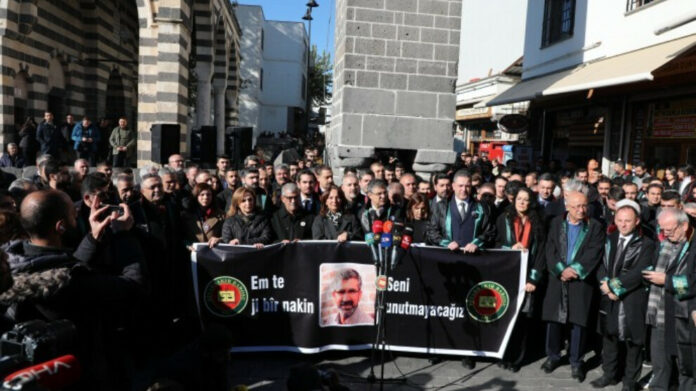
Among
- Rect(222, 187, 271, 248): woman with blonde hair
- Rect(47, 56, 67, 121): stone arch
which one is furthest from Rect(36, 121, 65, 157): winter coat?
Rect(222, 187, 271, 248): woman with blonde hair

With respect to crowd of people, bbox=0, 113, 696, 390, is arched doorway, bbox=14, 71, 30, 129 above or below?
above

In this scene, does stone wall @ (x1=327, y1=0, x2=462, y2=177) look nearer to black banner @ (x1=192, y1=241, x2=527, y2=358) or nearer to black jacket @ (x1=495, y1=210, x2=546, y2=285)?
black jacket @ (x1=495, y1=210, x2=546, y2=285)

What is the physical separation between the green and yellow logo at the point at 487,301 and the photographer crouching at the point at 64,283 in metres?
3.57

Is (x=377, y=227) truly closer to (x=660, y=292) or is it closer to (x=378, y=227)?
(x=378, y=227)

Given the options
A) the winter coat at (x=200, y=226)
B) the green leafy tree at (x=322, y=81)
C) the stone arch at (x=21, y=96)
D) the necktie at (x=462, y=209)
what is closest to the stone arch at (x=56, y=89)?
the stone arch at (x=21, y=96)

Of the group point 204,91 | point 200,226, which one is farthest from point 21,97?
point 200,226

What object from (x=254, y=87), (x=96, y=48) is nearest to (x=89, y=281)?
(x=96, y=48)

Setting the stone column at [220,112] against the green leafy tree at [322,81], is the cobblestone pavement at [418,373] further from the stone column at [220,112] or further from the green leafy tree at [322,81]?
the green leafy tree at [322,81]

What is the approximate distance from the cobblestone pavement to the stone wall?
15.1 feet

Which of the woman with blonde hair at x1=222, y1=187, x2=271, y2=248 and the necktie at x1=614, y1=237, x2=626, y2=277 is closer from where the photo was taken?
the necktie at x1=614, y1=237, x2=626, y2=277

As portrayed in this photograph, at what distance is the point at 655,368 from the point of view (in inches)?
193

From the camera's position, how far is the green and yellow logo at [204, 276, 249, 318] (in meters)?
5.64

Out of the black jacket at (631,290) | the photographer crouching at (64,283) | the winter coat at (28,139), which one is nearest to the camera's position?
the photographer crouching at (64,283)

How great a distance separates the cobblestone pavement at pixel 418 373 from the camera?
518 cm
